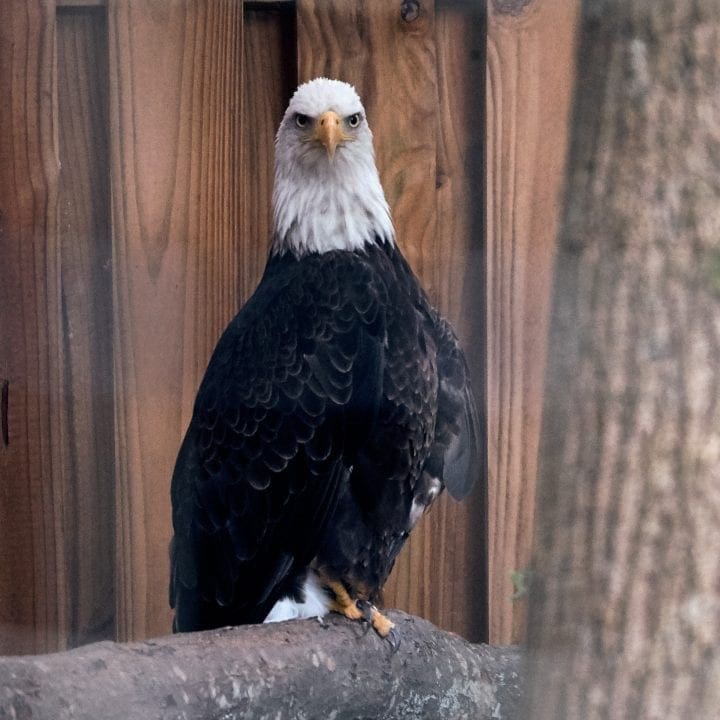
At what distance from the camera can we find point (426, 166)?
1283mm

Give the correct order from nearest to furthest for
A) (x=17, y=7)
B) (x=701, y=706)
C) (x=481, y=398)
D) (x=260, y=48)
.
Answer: (x=701, y=706)
(x=17, y=7)
(x=260, y=48)
(x=481, y=398)

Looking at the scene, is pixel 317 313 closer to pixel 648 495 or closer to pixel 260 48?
pixel 260 48

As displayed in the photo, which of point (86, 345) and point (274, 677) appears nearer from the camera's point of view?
point (274, 677)

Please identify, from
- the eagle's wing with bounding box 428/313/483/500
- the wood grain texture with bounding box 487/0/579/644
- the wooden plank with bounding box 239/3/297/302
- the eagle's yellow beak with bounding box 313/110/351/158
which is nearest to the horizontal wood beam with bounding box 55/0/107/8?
the wooden plank with bounding box 239/3/297/302

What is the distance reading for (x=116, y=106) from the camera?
1175 millimetres

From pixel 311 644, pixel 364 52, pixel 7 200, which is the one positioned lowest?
pixel 311 644

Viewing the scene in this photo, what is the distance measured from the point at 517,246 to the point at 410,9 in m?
0.27

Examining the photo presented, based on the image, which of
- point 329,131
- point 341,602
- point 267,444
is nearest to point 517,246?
point 329,131

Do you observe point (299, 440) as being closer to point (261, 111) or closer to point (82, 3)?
point (261, 111)

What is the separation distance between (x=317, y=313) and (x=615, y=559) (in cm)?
A: 73

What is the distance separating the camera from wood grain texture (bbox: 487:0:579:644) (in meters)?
1.20

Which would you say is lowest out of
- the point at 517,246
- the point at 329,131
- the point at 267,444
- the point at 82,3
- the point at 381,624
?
the point at 381,624

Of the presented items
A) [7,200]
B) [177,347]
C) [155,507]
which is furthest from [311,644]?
[7,200]

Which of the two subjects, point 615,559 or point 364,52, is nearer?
point 615,559
